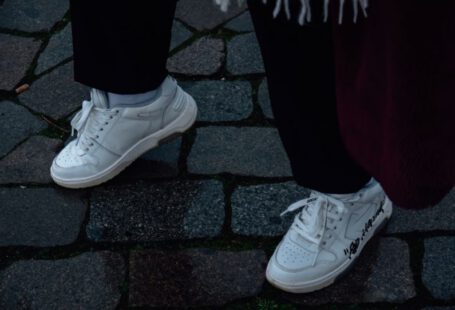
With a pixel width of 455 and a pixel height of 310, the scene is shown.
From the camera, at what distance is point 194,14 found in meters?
2.54

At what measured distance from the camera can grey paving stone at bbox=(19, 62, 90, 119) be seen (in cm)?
221

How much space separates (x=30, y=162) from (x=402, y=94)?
1.23 meters

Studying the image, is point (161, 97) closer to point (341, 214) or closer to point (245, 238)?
point (245, 238)

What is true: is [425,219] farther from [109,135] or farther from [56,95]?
[56,95]

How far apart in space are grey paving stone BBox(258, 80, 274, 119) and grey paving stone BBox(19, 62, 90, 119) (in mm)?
521

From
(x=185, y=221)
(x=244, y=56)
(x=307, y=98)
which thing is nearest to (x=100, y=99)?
(x=185, y=221)

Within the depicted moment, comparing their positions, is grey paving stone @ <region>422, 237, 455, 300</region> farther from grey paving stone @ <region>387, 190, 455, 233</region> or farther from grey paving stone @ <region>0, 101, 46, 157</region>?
grey paving stone @ <region>0, 101, 46, 157</region>

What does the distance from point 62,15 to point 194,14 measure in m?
0.46

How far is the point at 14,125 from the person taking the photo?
2.16 m

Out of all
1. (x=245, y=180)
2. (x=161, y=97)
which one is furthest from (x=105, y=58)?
(x=245, y=180)

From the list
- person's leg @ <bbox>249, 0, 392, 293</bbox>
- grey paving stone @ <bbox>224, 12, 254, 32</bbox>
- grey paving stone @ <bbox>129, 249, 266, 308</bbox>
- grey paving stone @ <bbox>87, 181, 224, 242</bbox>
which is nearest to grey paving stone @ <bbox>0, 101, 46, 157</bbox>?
grey paving stone @ <bbox>87, 181, 224, 242</bbox>

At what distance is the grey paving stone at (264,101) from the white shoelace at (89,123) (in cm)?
46

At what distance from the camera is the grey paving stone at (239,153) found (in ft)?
6.51

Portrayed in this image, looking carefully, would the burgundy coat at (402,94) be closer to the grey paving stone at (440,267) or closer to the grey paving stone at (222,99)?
the grey paving stone at (440,267)
